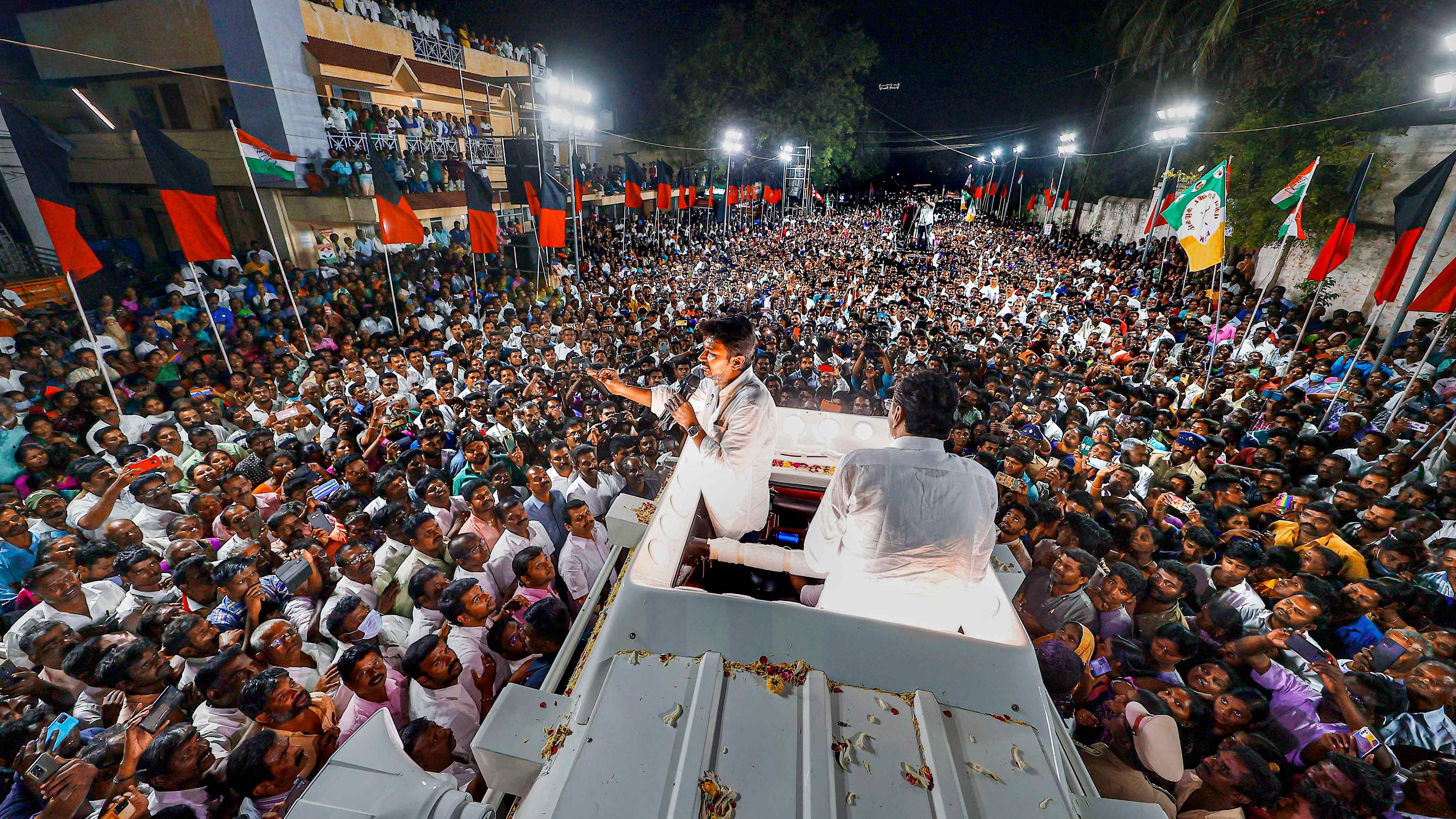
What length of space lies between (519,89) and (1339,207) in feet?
91.7

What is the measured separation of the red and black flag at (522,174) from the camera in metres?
11.0

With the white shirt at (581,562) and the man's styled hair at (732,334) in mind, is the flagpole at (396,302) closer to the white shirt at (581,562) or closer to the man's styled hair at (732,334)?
the white shirt at (581,562)

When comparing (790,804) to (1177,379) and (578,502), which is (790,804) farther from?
(1177,379)

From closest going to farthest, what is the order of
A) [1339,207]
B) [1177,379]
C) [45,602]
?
1. [45,602]
2. [1177,379]
3. [1339,207]

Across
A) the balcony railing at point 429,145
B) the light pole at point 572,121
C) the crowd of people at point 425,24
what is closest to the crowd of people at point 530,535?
the light pole at point 572,121

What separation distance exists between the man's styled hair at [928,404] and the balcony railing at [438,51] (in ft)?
80.0

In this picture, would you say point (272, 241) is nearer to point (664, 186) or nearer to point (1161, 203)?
point (664, 186)

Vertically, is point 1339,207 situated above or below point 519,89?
below

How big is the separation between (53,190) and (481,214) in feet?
17.2

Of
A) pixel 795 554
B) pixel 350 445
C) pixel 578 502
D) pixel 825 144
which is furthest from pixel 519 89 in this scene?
pixel 795 554

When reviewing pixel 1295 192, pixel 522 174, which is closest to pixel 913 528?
pixel 1295 192

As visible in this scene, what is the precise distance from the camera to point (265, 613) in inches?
141

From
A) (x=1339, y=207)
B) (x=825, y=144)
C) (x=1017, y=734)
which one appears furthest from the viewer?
(x=825, y=144)

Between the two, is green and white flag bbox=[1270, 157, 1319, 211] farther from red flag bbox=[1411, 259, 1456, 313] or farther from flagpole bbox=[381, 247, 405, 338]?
flagpole bbox=[381, 247, 405, 338]
